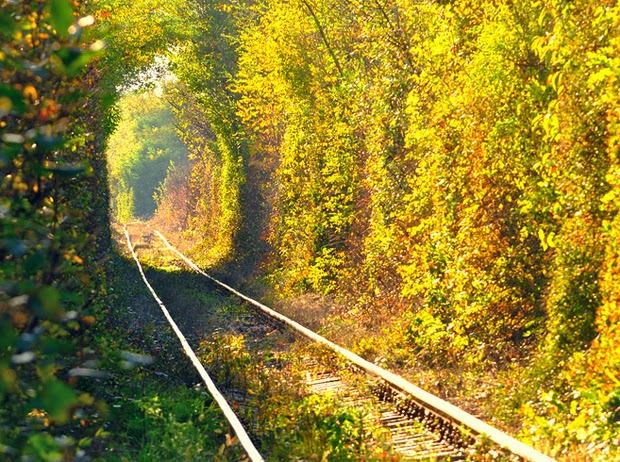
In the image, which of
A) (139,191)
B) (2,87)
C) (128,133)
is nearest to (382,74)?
(2,87)

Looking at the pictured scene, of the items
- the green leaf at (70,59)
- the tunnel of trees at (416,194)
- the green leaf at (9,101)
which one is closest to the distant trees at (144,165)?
the tunnel of trees at (416,194)

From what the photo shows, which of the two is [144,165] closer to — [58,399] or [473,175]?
[473,175]

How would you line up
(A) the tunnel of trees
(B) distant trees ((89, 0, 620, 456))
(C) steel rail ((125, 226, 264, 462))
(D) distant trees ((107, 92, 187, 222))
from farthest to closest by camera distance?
1. (D) distant trees ((107, 92, 187, 222))
2. (B) distant trees ((89, 0, 620, 456))
3. (C) steel rail ((125, 226, 264, 462))
4. (A) the tunnel of trees

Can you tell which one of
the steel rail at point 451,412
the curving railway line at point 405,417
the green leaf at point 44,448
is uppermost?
the green leaf at point 44,448

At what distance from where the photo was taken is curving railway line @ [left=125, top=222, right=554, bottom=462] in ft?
24.1

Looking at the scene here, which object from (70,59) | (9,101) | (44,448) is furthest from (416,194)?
(9,101)

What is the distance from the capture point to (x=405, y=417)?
9.24 m

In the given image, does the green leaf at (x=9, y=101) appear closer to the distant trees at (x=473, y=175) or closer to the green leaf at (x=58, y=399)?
the green leaf at (x=58, y=399)

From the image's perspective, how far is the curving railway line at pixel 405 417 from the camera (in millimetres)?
7336

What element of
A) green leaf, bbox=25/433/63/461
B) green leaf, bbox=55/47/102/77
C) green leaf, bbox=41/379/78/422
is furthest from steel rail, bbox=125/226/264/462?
green leaf, bbox=41/379/78/422

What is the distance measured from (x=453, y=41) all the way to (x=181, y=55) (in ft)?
78.9

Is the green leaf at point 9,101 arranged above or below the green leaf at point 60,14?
below

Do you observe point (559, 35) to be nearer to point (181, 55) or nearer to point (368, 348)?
point (368, 348)

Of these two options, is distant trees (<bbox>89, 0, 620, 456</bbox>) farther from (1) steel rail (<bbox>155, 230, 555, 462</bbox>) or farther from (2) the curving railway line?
(2) the curving railway line
